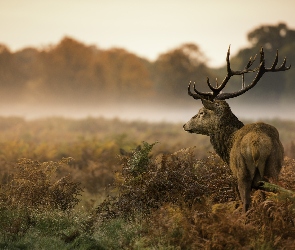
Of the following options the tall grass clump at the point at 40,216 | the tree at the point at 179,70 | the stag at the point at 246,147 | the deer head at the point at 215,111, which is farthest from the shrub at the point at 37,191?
the tree at the point at 179,70

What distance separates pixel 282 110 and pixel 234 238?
164 ft

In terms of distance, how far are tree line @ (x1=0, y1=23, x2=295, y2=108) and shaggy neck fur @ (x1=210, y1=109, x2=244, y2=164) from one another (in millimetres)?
39097

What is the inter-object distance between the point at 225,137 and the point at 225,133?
6 centimetres

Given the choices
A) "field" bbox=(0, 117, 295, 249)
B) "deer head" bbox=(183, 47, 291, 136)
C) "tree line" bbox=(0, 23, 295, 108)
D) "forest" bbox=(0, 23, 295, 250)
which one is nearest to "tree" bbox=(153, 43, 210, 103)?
"tree line" bbox=(0, 23, 295, 108)

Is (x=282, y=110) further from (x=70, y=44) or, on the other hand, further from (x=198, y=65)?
(x=70, y=44)

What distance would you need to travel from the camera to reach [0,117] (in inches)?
1427

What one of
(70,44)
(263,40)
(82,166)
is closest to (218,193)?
(82,166)

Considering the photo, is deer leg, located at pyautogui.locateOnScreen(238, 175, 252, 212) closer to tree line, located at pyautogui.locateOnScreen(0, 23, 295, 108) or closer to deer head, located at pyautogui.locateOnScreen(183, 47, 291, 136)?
deer head, located at pyautogui.locateOnScreen(183, 47, 291, 136)

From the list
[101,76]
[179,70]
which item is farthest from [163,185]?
[179,70]

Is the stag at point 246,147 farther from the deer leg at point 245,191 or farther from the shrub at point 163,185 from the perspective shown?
the shrub at point 163,185

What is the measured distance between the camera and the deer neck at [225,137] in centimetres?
959

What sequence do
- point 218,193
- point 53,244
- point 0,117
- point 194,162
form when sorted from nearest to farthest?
point 53,244 → point 218,193 → point 194,162 → point 0,117

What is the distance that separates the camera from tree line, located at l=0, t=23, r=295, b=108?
48469mm

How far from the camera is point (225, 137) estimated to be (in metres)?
9.64
